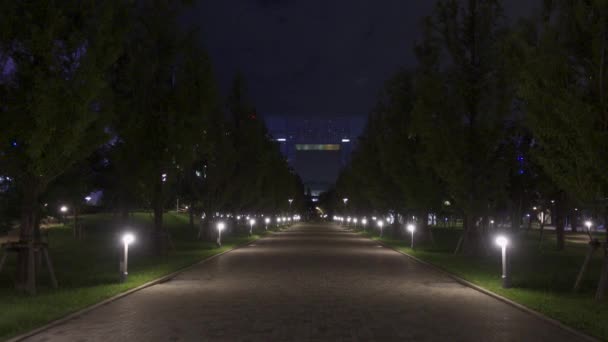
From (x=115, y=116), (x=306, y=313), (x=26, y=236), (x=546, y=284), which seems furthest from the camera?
(x=115, y=116)

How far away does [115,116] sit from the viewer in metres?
19.3

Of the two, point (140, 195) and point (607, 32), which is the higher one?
point (607, 32)

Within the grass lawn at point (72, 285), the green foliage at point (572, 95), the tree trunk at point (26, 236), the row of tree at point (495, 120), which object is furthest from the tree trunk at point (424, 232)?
the tree trunk at point (26, 236)

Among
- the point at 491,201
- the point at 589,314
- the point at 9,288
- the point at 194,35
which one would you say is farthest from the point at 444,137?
the point at 9,288

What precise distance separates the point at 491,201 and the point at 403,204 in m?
15.3

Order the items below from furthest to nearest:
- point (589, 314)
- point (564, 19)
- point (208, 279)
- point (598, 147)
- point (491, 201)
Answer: point (491, 201) → point (208, 279) → point (564, 19) → point (598, 147) → point (589, 314)

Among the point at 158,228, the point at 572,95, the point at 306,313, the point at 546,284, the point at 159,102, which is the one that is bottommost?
the point at 546,284

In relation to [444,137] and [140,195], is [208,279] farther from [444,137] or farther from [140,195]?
[444,137]

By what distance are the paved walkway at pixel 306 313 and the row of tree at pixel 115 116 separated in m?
4.44

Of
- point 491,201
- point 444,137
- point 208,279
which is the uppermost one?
point 444,137

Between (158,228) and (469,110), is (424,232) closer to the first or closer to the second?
(469,110)

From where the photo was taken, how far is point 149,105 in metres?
28.2

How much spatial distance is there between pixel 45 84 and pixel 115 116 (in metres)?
5.44

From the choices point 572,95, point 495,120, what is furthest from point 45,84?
point 495,120
